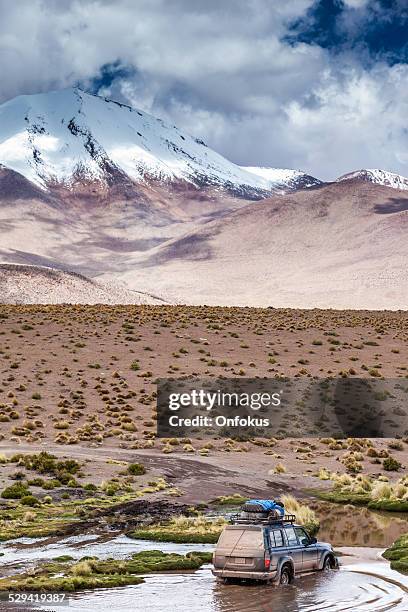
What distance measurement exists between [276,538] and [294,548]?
0.69 meters

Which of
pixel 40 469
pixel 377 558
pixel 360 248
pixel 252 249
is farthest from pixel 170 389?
pixel 252 249

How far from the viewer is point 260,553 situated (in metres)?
19.2

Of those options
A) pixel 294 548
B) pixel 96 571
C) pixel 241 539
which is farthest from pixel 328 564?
pixel 96 571

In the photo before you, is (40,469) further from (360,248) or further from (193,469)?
(360,248)

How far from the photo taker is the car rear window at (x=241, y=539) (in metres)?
19.3

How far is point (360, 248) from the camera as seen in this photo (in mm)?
174625

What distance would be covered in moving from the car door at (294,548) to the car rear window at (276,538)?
251 millimetres

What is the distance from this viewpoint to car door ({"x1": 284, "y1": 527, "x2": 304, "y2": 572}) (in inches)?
A: 786

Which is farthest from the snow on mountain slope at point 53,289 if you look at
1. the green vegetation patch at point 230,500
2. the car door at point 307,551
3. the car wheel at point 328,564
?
the car door at point 307,551

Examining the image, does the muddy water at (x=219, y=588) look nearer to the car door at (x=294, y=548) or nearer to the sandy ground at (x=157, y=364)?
the car door at (x=294, y=548)

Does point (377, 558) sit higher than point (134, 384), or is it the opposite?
point (134, 384)

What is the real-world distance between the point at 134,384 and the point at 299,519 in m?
33.4

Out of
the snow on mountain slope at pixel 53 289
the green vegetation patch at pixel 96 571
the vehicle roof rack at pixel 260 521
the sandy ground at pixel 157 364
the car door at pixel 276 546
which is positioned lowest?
the green vegetation patch at pixel 96 571

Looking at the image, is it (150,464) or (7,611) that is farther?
(150,464)
